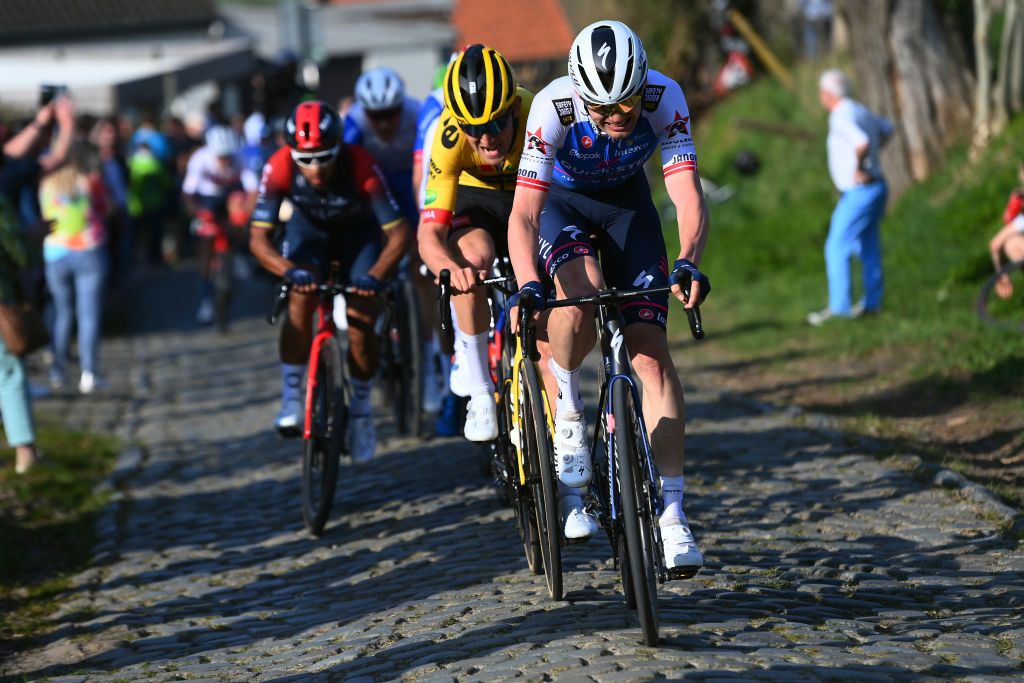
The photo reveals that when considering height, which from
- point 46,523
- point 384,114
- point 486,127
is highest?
point 384,114

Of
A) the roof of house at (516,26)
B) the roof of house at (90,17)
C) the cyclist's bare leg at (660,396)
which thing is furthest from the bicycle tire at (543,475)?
the roof of house at (90,17)

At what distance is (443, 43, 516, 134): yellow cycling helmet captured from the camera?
678cm

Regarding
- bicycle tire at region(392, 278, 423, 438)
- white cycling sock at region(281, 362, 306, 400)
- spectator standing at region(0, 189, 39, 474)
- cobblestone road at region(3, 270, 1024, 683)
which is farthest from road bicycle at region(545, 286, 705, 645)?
spectator standing at region(0, 189, 39, 474)

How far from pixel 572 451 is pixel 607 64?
5.06 ft

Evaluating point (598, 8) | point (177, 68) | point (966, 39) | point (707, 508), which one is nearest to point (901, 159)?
point (966, 39)

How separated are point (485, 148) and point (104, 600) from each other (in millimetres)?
2939

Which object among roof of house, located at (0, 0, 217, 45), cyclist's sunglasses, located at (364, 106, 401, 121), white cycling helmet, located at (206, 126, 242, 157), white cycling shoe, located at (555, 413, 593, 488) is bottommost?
white cycling shoe, located at (555, 413, 593, 488)

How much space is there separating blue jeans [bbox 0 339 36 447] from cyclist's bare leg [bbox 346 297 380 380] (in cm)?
245

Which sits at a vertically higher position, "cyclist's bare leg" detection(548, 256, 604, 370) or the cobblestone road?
"cyclist's bare leg" detection(548, 256, 604, 370)

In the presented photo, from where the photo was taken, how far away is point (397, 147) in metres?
10.8

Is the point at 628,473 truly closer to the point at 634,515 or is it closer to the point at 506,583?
the point at 634,515

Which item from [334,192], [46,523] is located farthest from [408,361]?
[46,523]

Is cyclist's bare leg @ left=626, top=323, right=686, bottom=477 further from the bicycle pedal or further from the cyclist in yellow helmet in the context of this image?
the cyclist in yellow helmet

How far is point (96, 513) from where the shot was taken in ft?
31.3
